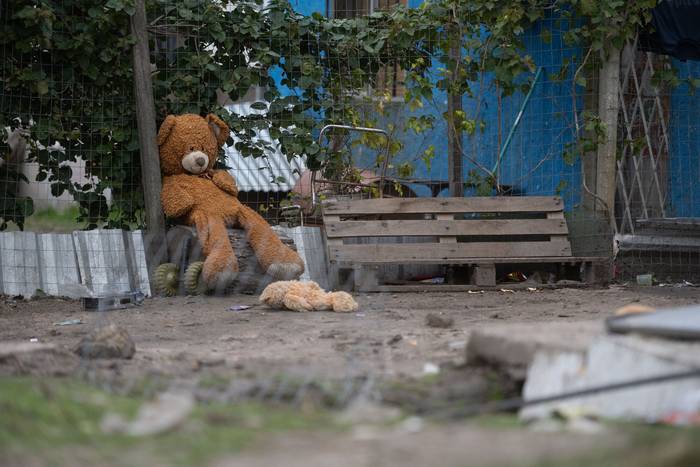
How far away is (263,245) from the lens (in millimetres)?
7781

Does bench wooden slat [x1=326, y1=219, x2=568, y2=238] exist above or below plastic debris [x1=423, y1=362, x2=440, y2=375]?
above

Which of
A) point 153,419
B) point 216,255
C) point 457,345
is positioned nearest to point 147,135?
point 216,255

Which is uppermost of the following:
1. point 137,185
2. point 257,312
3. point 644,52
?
point 644,52

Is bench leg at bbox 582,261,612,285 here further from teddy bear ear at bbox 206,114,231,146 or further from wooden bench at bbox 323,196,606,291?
teddy bear ear at bbox 206,114,231,146

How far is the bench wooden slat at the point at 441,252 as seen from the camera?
317 inches

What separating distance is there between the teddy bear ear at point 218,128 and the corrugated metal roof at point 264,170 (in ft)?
1.49

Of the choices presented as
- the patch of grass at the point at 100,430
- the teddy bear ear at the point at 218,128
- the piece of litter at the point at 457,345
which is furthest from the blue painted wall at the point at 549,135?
the patch of grass at the point at 100,430

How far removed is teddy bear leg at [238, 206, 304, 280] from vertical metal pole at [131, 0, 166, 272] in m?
0.77

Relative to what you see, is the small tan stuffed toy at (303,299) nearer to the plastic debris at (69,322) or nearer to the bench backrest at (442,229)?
the bench backrest at (442,229)

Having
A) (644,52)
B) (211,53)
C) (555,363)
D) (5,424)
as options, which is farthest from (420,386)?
(644,52)

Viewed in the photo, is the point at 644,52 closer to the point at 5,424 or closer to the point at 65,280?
the point at 65,280

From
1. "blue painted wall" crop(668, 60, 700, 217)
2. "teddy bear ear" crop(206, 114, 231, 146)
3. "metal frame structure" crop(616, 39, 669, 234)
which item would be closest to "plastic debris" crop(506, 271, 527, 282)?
"metal frame structure" crop(616, 39, 669, 234)

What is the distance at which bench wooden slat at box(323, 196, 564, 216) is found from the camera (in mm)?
8281

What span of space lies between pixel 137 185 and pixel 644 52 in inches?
198
